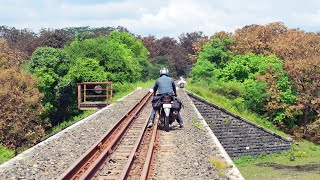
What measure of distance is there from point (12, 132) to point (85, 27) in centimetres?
10106

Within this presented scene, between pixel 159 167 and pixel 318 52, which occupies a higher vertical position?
pixel 318 52

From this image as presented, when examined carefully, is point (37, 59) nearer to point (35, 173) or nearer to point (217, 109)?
point (217, 109)

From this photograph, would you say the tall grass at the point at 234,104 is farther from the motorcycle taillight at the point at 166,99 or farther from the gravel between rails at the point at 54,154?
the motorcycle taillight at the point at 166,99

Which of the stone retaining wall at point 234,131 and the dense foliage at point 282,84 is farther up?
the dense foliage at point 282,84

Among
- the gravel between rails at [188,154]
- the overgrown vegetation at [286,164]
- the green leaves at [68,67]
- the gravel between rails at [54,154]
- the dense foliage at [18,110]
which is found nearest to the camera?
the gravel between rails at [54,154]

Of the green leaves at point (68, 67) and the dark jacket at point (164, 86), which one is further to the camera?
the green leaves at point (68, 67)

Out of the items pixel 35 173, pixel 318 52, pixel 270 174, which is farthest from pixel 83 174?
pixel 318 52

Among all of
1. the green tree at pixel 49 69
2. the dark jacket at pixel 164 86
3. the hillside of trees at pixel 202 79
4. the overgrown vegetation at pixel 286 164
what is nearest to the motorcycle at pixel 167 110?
the dark jacket at pixel 164 86

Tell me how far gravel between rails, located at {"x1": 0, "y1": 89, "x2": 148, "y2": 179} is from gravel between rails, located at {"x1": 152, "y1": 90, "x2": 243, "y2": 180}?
194cm

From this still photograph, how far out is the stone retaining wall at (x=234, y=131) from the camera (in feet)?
88.2

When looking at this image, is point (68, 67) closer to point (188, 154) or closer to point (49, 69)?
point (49, 69)

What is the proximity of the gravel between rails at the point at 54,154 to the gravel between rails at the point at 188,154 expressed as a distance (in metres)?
1.94

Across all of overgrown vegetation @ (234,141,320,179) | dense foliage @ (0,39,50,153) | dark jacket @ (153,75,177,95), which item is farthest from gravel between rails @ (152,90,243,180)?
dense foliage @ (0,39,50,153)

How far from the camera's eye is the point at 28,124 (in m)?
26.9
